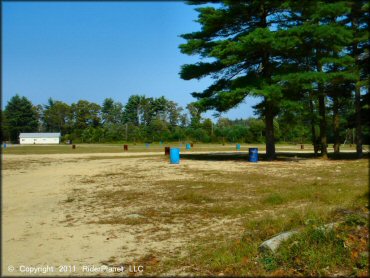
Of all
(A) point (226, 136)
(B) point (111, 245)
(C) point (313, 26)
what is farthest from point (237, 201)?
(A) point (226, 136)

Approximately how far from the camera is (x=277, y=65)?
78.6 feet

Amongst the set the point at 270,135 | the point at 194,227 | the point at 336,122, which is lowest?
the point at 194,227

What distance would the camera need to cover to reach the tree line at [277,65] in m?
17.6

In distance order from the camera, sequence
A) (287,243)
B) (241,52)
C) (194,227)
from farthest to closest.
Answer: (241,52), (194,227), (287,243)

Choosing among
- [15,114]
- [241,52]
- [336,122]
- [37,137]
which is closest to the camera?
[15,114]

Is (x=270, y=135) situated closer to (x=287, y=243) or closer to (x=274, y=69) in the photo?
(x=274, y=69)

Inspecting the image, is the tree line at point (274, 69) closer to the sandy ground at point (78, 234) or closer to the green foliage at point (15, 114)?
the sandy ground at point (78, 234)

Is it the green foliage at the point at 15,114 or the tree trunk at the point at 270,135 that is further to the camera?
the tree trunk at the point at 270,135

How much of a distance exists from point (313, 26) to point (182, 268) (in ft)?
54.5

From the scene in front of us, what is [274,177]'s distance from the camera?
1454 cm

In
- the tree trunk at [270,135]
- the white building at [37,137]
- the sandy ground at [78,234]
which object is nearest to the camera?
the sandy ground at [78,234]

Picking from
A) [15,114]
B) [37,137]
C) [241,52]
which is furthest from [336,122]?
[37,137]

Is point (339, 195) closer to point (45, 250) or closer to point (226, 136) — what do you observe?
point (45, 250)

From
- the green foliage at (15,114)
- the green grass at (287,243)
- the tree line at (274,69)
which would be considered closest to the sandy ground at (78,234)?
the green grass at (287,243)
